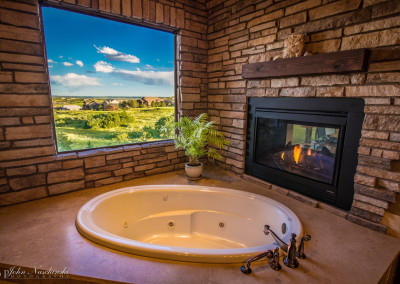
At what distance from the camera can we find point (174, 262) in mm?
1341

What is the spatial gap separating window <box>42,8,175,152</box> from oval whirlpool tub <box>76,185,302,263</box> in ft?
2.54

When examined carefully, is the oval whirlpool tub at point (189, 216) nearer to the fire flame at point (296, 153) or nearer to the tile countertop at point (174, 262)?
the tile countertop at point (174, 262)

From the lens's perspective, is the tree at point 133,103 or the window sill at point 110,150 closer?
the window sill at point 110,150

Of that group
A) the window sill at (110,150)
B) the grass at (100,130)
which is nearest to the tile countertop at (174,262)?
the window sill at (110,150)

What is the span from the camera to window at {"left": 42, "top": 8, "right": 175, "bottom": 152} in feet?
7.29

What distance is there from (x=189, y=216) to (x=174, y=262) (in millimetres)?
1041

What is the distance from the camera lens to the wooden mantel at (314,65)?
162cm

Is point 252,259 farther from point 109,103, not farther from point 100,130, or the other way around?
point 109,103

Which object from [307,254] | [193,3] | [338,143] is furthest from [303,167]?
[193,3]

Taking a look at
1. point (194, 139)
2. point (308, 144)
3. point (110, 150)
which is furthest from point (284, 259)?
point (110, 150)

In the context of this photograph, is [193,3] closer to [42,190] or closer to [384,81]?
[384,81]

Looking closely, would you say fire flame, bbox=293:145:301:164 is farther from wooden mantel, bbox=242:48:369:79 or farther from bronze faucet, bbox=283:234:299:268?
bronze faucet, bbox=283:234:299:268

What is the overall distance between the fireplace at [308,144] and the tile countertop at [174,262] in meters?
0.30

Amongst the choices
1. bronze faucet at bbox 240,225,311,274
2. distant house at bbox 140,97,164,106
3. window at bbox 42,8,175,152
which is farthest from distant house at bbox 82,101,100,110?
bronze faucet at bbox 240,225,311,274
